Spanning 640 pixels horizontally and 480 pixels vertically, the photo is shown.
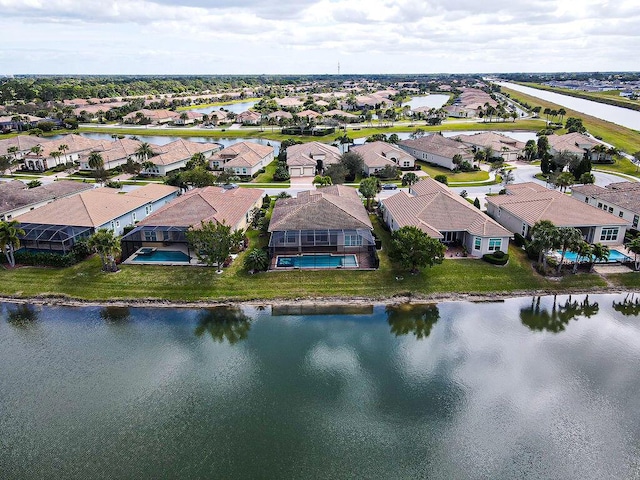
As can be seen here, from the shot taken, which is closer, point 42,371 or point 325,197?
point 42,371

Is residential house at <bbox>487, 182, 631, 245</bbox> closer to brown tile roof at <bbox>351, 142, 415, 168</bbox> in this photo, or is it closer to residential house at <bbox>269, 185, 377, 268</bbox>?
residential house at <bbox>269, 185, 377, 268</bbox>

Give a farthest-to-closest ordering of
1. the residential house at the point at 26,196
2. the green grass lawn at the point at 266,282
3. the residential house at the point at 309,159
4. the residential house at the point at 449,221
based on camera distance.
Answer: the residential house at the point at 309,159, the residential house at the point at 26,196, the residential house at the point at 449,221, the green grass lawn at the point at 266,282

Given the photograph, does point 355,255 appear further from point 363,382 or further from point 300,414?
point 300,414

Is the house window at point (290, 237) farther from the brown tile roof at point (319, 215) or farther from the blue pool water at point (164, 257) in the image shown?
the blue pool water at point (164, 257)

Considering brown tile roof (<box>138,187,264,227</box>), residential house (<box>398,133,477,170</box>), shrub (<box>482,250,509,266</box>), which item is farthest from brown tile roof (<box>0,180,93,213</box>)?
residential house (<box>398,133,477,170</box>)

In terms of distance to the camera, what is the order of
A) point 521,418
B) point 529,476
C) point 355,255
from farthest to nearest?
point 355,255 < point 521,418 < point 529,476

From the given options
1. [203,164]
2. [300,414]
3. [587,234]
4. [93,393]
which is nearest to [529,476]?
[300,414]

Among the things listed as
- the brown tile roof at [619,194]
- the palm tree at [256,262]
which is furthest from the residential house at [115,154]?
the brown tile roof at [619,194]
